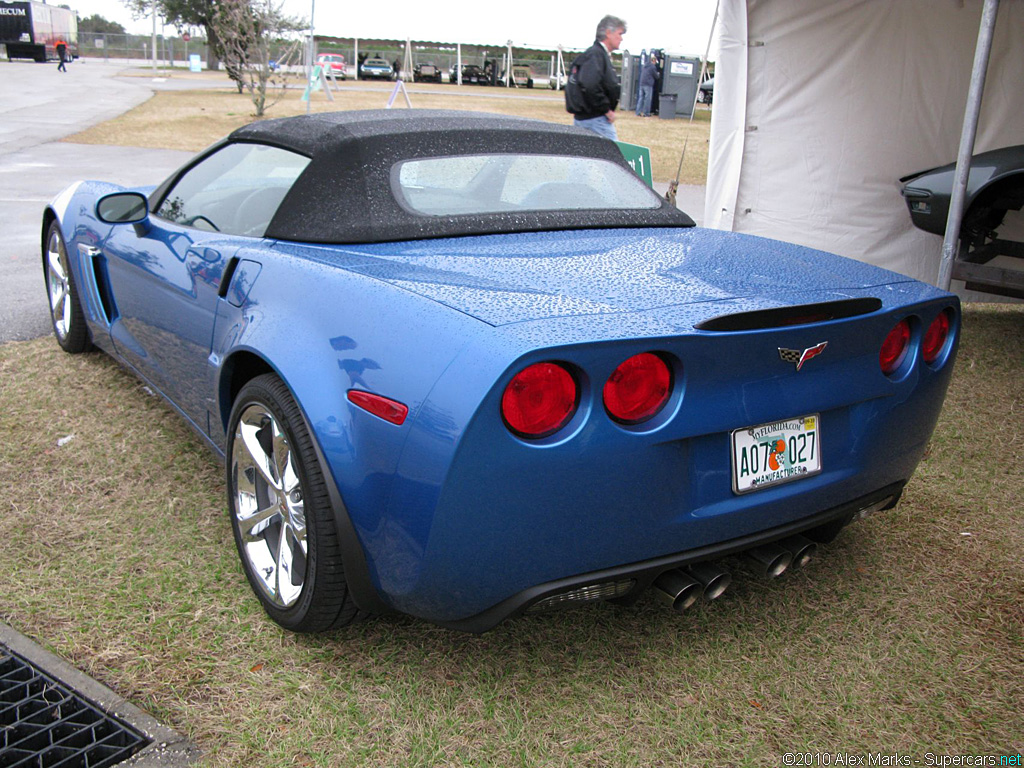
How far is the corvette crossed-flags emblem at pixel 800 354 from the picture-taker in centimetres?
216

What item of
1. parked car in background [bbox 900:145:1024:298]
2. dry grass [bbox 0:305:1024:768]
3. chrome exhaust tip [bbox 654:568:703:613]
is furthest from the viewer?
parked car in background [bbox 900:145:1024:298]

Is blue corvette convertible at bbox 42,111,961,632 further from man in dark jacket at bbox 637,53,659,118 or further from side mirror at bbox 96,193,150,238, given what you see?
man in dark jacket at bbox 637,53,659,118

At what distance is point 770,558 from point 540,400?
939 millimetres

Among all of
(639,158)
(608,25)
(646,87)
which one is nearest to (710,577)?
(639,158)

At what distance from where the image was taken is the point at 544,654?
8.09 feet

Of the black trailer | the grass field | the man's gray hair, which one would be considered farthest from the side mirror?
the black trailer

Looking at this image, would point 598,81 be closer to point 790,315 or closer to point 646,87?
point 790,315

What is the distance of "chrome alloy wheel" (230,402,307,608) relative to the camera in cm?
239

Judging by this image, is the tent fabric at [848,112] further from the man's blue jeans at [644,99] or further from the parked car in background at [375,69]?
the parked car in background at [375,69]

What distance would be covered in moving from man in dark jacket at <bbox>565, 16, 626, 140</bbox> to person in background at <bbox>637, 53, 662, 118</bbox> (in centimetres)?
2161

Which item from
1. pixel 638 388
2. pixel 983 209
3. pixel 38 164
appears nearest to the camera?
pixel 638 388

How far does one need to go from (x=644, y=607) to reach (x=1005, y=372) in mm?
3843

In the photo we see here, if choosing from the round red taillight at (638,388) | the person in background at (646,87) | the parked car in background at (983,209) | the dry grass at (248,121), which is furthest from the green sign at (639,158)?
the person in background at (646,87)

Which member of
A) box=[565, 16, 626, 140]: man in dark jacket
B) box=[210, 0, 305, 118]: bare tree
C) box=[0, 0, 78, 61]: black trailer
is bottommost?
box=[565, 16, 626, 140]: man in dark jacket
